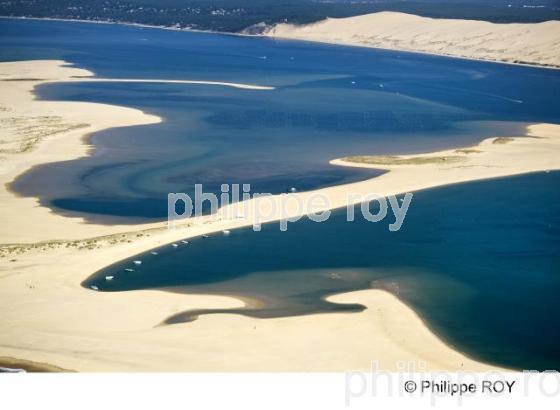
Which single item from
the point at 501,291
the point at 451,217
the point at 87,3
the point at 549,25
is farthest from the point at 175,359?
the point at 87,3

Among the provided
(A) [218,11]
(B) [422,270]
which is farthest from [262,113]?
(A) [218,11]

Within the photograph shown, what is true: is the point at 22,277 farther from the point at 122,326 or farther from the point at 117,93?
the point at 117,93

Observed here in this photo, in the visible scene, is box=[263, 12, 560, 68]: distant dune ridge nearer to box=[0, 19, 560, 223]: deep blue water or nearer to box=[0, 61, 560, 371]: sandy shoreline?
box=[0, 19, 560, 223]: deep blue water
